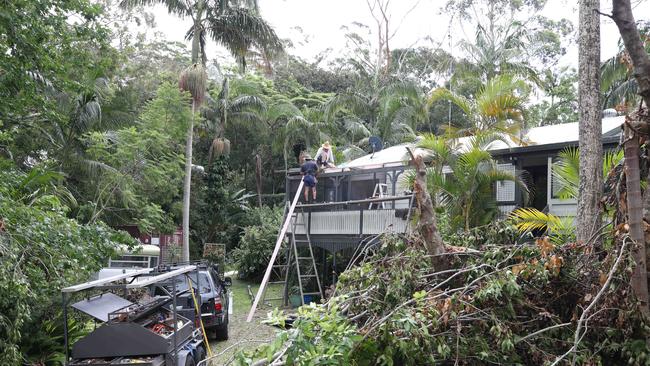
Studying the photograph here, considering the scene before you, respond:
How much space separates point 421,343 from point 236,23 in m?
19.6

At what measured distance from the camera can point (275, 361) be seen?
13.5ft

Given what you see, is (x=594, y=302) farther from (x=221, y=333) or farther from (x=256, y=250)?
(x=256, y=250)

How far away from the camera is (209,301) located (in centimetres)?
1304

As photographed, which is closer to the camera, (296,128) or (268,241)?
(268,241)

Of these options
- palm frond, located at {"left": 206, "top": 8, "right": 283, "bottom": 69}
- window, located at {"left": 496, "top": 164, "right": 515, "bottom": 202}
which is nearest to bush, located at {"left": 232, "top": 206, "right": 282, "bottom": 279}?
palm frond, located at {"left": 206, "top": 8, "right": 283, "bottom": 69}

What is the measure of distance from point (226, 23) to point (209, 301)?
40.9ft

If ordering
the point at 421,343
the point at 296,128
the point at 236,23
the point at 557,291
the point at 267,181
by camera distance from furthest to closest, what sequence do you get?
the point at 267,181
the point at 296,128
the point at 236,23
the point at 557,291
the point at 421,343

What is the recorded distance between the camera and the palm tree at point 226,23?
22422mm

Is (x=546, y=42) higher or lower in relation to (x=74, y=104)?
higher

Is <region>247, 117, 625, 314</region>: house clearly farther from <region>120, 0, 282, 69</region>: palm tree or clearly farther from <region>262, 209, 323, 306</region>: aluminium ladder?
<region>120, 0, 282, 69</region>: palm tree

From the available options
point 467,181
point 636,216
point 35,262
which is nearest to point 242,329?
point 467,181

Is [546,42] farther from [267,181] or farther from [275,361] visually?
[275,361]

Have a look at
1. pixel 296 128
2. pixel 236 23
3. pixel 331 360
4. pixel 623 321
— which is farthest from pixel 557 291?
pixel 296 128

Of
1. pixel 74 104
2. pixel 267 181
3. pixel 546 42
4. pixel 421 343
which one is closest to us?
pixel 421 343
